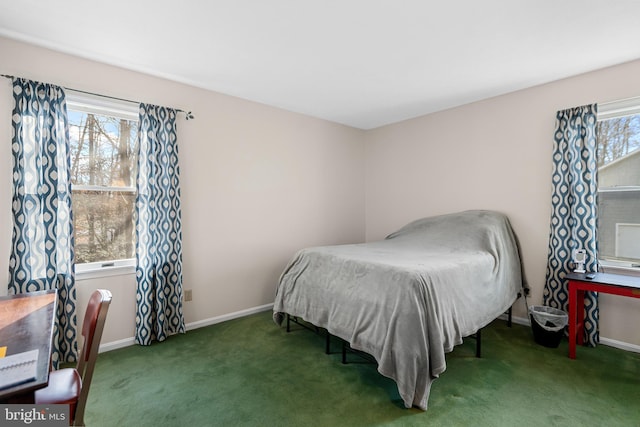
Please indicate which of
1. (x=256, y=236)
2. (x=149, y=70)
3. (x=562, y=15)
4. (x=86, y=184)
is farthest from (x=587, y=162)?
(x=86, y=184)

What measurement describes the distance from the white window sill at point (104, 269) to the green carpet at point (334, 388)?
68 cm

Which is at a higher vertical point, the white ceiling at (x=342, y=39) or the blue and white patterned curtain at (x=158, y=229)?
the white ceiling at (x=342, y=39)

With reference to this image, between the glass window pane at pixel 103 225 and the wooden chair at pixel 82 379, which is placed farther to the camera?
the glass window pane at pixel 103 225

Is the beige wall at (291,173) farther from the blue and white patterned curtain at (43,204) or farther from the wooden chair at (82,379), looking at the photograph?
the wooden chair at (82,379)

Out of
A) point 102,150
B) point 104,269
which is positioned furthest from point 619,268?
point 102,150

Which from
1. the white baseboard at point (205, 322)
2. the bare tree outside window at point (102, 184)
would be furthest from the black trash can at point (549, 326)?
the bare tree outside window at point (102, 184)

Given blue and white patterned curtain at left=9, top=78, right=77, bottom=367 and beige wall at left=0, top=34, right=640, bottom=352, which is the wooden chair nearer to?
blue and white patterned curtain at left=9, top=78, right=77, bottom=367

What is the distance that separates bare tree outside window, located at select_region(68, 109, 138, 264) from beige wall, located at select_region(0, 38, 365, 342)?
269 mm

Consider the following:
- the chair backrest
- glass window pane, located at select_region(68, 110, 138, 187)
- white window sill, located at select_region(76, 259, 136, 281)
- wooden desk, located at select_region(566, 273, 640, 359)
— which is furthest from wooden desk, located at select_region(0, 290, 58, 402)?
wooden desk, located at select_region(566, 273, 640, 359)

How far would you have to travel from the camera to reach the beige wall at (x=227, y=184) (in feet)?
8.05

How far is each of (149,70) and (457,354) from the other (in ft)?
12.2

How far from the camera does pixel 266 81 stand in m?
3.02

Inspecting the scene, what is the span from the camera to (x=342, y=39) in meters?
2.25

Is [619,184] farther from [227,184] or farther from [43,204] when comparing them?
[43,204]
